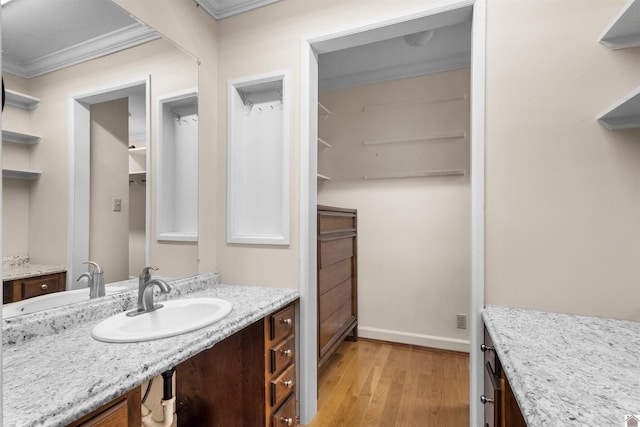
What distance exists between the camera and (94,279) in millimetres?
1396

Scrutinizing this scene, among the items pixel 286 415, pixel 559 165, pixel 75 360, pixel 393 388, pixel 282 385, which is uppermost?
pixel 559 165

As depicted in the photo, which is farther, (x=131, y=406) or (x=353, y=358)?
(x=353, y=358)

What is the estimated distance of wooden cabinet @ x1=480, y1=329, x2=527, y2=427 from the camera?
103 cm

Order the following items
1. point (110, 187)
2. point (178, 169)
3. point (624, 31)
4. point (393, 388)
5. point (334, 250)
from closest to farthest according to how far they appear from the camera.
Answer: point (624, 31) → point (110, 187) → point (178, 169) → point (393, 388) → point (334, 250)

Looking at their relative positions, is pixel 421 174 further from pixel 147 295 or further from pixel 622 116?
pixel 147 295

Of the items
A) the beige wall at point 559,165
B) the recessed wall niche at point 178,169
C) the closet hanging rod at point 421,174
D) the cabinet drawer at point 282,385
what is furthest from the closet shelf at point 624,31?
the cabinet drawer at point 282,385

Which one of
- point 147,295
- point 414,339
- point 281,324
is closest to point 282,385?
point 281,324

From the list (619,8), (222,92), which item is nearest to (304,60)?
(222,92)

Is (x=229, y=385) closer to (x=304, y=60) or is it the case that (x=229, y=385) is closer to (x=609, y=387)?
(x=609, y=387)

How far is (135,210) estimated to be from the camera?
1.62m

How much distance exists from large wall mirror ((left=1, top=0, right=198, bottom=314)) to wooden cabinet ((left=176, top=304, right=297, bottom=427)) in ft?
1.67

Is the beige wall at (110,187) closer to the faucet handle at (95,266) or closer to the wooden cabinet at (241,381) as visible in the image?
the faucet handle at (95,266)

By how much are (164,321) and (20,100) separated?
1.01 metres

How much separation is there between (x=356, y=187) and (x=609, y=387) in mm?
2377
